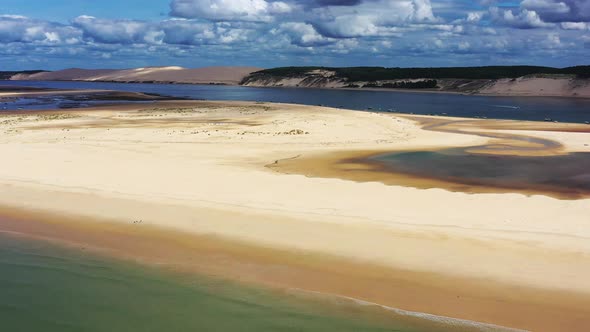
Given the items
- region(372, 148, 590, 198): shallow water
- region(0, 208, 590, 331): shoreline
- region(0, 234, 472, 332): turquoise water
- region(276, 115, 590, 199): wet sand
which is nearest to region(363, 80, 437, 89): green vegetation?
region(276, 115, 590, 199): wet sand

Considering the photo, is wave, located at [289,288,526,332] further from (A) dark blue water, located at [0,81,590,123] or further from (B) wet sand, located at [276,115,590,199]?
(A) dark blue water, located at [0,81,590,123]

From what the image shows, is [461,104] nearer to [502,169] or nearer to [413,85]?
[502,169]

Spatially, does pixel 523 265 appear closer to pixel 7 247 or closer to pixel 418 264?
pixel 418 264

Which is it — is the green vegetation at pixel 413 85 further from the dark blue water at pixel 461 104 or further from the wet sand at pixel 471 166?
the wet sand at pixel 471 166

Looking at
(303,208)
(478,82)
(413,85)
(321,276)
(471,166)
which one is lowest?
(321,276)

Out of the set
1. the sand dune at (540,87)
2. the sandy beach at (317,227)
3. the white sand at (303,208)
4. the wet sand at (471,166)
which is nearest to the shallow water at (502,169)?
the wet sand at (471,166)

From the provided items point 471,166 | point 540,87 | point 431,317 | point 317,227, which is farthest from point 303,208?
point 540,87
